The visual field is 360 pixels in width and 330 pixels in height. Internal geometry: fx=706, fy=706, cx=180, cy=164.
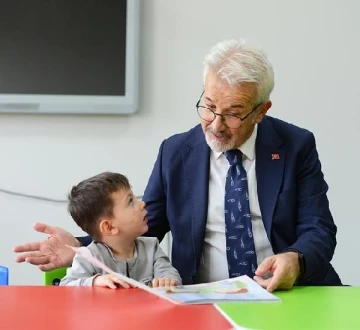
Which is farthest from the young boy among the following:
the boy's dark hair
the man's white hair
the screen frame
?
the screen frame

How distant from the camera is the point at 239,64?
2.00 m

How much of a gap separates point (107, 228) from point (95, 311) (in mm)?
495

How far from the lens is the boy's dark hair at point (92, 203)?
6.48ft

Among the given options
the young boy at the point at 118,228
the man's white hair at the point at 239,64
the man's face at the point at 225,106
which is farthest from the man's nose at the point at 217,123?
the young boy at the point at 118,228

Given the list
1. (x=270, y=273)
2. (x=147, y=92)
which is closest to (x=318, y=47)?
(x=147, y=92)

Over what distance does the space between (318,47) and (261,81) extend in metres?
1.44

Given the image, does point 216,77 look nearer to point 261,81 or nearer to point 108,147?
point 261,81

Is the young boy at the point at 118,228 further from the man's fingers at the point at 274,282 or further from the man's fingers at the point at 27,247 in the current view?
the man's fingers at the point at 274,282

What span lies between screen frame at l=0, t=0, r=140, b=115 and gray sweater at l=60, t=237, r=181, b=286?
1.35m

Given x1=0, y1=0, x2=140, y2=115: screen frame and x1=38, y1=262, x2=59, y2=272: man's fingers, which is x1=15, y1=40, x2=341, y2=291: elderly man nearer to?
x1=38, y1=262, x2=59, y2=272: man's fingers

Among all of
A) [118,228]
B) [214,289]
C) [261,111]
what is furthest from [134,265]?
[261,111]

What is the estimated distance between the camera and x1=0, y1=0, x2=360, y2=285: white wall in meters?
3.31

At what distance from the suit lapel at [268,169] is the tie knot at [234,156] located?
0.06 m

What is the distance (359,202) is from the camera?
3396 mm
